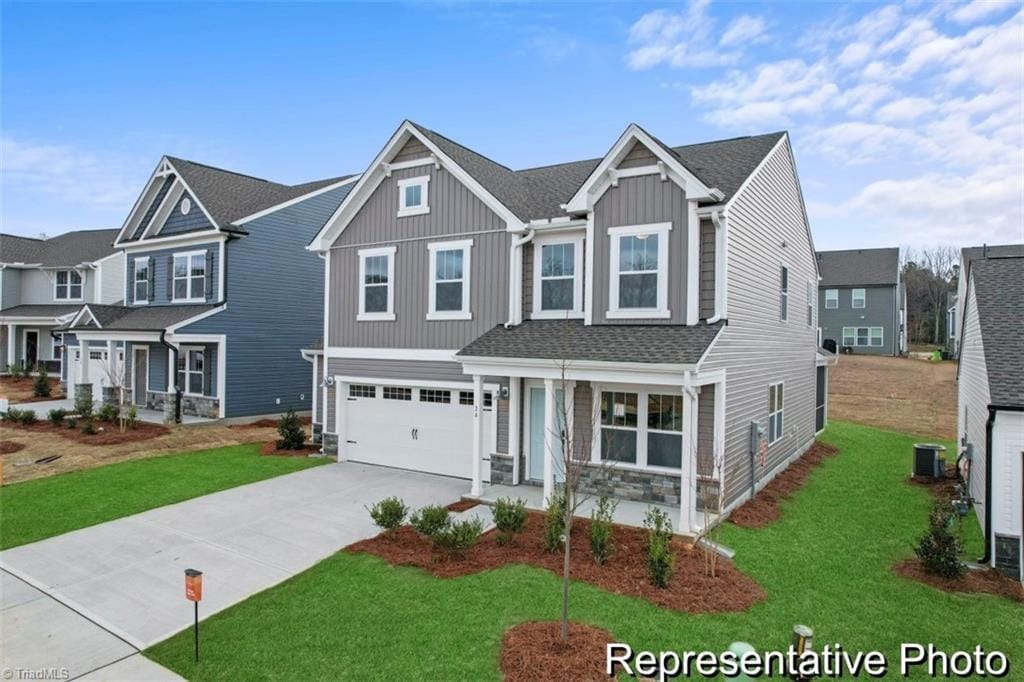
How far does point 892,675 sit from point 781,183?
1159 cm

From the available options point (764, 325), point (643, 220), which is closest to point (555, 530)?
point (643, 220)

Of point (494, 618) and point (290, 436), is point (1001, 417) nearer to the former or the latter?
point (494, 618)

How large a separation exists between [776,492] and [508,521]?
→ 663 centimetres

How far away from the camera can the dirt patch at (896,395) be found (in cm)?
2336

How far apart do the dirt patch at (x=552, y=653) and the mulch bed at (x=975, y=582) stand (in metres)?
4.92

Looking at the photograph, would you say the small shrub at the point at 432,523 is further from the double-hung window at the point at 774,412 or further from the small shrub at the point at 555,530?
the double-hung window at the point at 774,412

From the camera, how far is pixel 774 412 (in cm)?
1399

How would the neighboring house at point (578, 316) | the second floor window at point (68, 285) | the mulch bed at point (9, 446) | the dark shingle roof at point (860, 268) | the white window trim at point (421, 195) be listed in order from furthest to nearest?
the dark shingle roof at point (860, 268), the second floor window at point (68, 285), the mulch bed at point (9, 446), the white window trim at point (421, 195), the neighboring house at point (578, 316)

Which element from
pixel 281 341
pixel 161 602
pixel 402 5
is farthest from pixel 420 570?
pixel 281 341

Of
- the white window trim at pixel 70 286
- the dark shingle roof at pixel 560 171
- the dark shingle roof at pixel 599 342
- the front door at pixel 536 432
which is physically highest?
the dark shingle roof at pixel 560 171

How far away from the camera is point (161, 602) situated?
23.0 ft

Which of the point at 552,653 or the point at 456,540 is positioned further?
the point at 456,540

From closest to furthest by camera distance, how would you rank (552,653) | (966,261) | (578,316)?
(552,653)
(578,316)
(966,261)

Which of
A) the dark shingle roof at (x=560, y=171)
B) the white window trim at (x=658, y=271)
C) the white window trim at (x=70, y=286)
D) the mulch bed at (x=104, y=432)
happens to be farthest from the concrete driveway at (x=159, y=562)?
the white window trim at (x=70, y=286)
